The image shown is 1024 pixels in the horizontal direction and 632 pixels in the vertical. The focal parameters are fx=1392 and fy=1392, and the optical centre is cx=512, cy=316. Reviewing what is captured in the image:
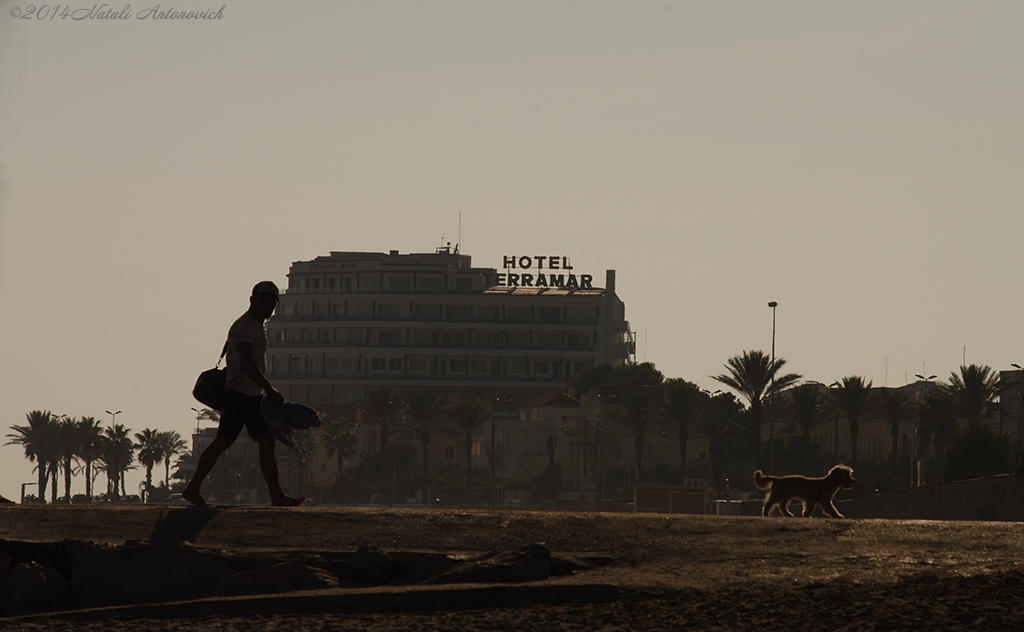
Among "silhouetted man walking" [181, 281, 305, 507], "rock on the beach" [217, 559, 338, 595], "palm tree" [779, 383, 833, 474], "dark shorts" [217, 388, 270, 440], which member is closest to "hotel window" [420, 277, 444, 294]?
"palm tree" [779, 383, 833, 474]

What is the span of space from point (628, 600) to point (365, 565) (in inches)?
67.6

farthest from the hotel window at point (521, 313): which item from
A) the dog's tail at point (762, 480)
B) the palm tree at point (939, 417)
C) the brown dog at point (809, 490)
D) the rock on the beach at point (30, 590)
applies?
the rock on the beach at point (30, 590)

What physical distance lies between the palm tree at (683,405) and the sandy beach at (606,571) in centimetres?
7602

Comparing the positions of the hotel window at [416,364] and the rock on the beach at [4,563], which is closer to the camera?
the rock on the beach at [4,563]

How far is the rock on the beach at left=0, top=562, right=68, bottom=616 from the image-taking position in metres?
8.59

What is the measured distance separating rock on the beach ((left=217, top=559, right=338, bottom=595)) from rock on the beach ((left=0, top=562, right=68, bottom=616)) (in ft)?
3.43

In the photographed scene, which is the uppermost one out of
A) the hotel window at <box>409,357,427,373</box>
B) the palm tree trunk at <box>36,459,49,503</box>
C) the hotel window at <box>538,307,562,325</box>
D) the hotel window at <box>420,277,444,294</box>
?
the hotel window at <box>420,277,444,294</box>

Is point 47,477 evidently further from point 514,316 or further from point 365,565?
point 365,565

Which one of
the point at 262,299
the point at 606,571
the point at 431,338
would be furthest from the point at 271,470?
the point at 431,338

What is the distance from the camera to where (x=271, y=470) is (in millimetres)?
11391

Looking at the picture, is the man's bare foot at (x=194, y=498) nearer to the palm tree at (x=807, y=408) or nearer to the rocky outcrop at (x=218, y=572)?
the rocky outcrop at (x=218, y=572)

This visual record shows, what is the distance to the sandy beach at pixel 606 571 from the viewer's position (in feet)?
25.2

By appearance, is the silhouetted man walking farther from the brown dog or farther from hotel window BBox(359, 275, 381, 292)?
hotel window BBox(359, 275, 381, 292)

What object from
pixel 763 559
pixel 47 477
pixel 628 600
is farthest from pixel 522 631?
pixel 47 477
